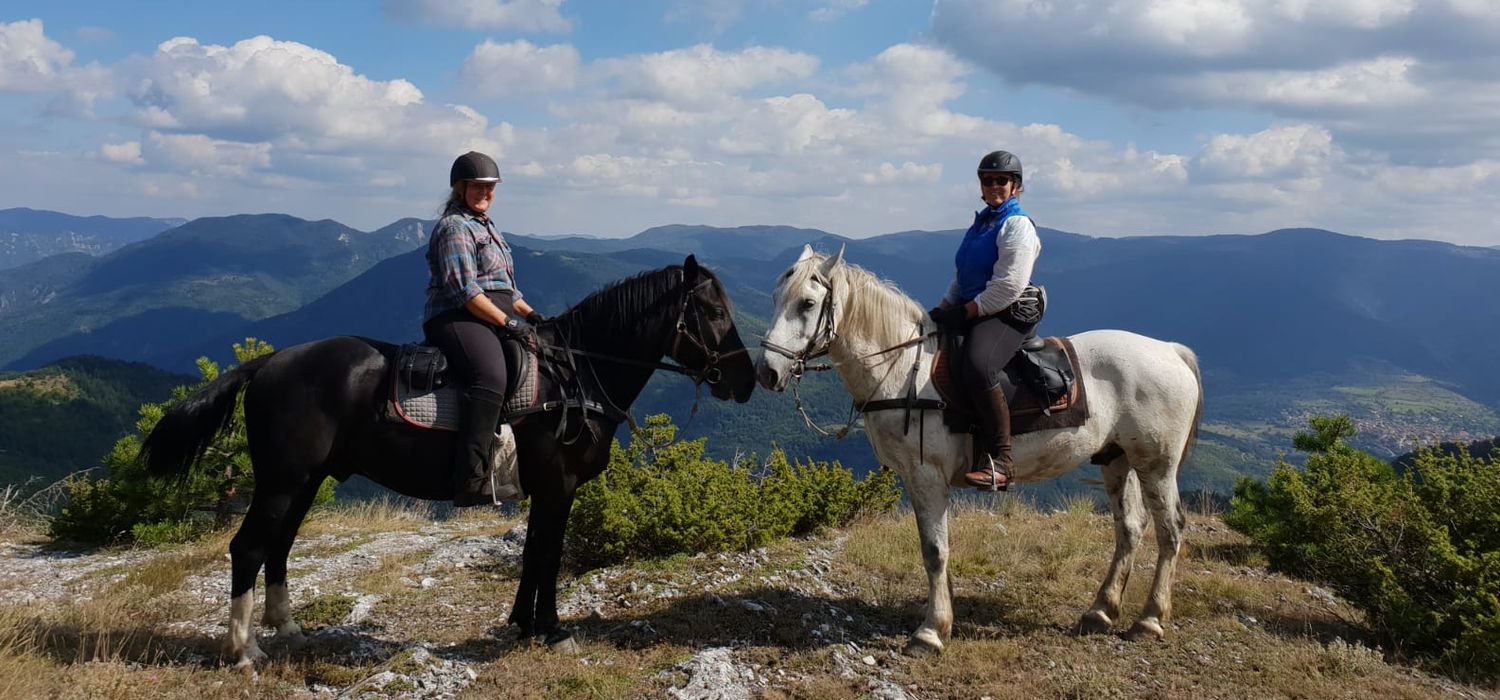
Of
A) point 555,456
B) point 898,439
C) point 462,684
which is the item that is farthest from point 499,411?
point 898,439

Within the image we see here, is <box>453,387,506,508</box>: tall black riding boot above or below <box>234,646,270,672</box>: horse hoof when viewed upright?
above

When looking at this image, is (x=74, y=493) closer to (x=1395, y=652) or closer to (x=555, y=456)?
(x=555, y=456)

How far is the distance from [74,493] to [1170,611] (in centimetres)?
1198

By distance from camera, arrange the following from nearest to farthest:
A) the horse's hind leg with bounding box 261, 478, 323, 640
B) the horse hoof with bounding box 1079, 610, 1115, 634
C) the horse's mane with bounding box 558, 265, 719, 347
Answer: the horse's mane with bounding box 558, 265, 719, 347
the horse's hind leg with bounding box 261, 478, 323, 640
the horse hoof with bounding box 1079, 610, 1115, 634

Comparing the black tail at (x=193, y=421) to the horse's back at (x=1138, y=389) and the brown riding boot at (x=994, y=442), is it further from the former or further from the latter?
the horse's back at (x=1138, y=389)

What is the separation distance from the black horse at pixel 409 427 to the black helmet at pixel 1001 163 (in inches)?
86.8

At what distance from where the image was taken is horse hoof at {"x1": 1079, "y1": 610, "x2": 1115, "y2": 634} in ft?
21.5

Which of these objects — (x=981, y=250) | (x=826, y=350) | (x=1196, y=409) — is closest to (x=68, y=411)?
(x=826, y=350)

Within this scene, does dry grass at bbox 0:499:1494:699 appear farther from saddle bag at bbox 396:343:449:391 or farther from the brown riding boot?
saddle bag at bbox 396:343:449:391

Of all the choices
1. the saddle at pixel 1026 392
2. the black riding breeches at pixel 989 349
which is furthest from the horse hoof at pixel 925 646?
the black riding breeches at pixel 989 349

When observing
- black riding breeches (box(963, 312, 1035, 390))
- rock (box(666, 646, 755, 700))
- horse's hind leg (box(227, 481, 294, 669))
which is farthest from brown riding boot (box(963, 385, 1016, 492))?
horse's hind leg (box(227, 481, 294, 669))

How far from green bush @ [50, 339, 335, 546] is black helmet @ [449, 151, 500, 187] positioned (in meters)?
5.50

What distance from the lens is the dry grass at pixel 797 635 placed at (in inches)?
212

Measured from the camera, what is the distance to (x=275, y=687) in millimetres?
5398
